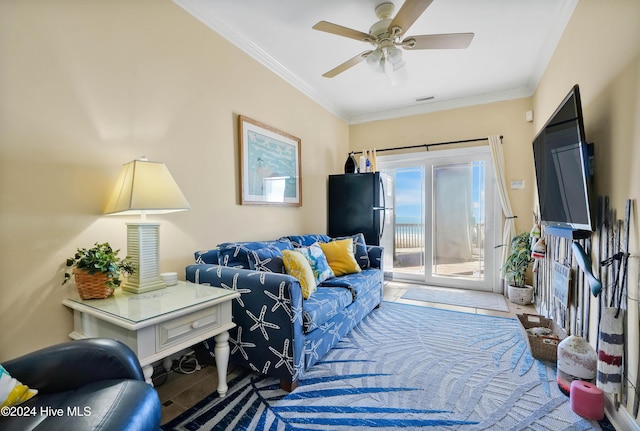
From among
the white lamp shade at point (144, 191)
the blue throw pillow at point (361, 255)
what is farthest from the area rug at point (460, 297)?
the white lamp shade at point (144, 191)

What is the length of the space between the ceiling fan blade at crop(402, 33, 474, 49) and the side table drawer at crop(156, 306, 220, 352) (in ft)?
7.53

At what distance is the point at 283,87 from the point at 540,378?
3.44m

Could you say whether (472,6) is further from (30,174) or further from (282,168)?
(30,174)

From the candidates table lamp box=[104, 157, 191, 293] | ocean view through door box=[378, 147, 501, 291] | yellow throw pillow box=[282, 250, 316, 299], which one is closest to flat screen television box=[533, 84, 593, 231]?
ocean view through door box=[378, 147, 501, 291]

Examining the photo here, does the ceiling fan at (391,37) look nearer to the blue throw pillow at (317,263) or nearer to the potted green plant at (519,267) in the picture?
the blue throw pillow at (317,263)

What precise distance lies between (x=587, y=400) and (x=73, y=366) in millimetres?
2413

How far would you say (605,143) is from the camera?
174cm

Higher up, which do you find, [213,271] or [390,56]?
[390,56]

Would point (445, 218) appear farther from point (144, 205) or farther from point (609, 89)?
point (144, 205)

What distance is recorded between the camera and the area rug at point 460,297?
341cm

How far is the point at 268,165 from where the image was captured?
299cm

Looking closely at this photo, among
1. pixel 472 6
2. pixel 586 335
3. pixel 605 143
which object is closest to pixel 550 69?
pixel 472 6

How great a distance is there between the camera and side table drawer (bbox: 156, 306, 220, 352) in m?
1.38

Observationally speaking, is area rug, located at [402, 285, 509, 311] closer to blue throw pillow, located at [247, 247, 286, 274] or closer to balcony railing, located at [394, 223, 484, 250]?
balcony railing, located at [394, 223, 484, 250]
